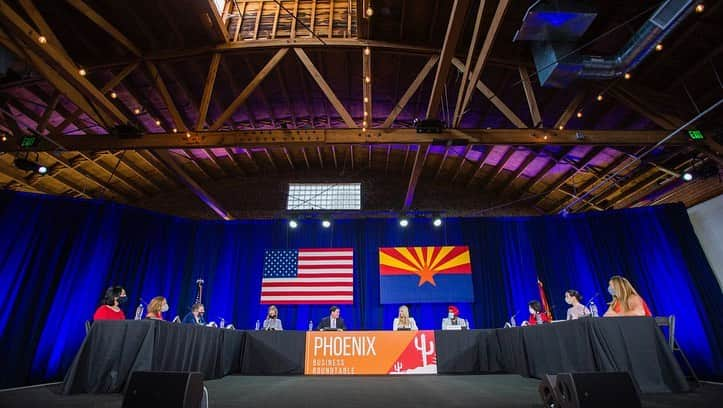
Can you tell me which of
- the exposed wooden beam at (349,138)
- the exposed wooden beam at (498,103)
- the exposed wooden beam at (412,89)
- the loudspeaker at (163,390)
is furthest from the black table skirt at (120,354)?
the exposed wooden beam at (498,103)

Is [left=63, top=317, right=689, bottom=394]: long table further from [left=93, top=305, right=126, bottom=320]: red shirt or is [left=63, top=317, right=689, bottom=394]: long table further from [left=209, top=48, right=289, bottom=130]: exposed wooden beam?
[left=209, top=48, right=289, bottom=130]: exposed wooden beam

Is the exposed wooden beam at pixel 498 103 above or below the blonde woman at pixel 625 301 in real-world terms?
above

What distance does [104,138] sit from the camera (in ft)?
16.5

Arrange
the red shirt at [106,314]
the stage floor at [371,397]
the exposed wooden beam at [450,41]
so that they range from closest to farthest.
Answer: the stage floor at [371,397] < the exposed wooden beam at [450,41] < the red shirt at [106,314]

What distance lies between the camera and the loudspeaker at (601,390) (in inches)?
61.0

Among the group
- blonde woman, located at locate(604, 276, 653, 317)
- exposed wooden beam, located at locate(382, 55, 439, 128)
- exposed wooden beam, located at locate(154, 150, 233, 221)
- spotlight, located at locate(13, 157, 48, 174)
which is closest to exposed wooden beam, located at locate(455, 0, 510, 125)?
exposed wooden beam, located at locate(382, 55, 439, 128)

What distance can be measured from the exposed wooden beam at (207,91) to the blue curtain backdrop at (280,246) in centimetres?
337

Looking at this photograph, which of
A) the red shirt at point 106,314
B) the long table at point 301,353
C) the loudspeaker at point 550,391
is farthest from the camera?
the red shirt at point 106,314

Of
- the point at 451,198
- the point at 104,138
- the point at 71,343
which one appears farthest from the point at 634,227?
the point at 71,343

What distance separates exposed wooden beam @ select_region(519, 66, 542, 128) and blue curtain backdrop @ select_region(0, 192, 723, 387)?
4.06 m

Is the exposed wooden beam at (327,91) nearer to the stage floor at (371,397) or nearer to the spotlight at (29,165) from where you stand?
the stage floor at (371,397)

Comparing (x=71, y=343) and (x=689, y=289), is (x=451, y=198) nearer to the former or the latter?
(x=689, y=289)

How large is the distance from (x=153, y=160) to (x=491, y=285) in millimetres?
8578

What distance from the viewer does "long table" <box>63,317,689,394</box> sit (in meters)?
2.92
